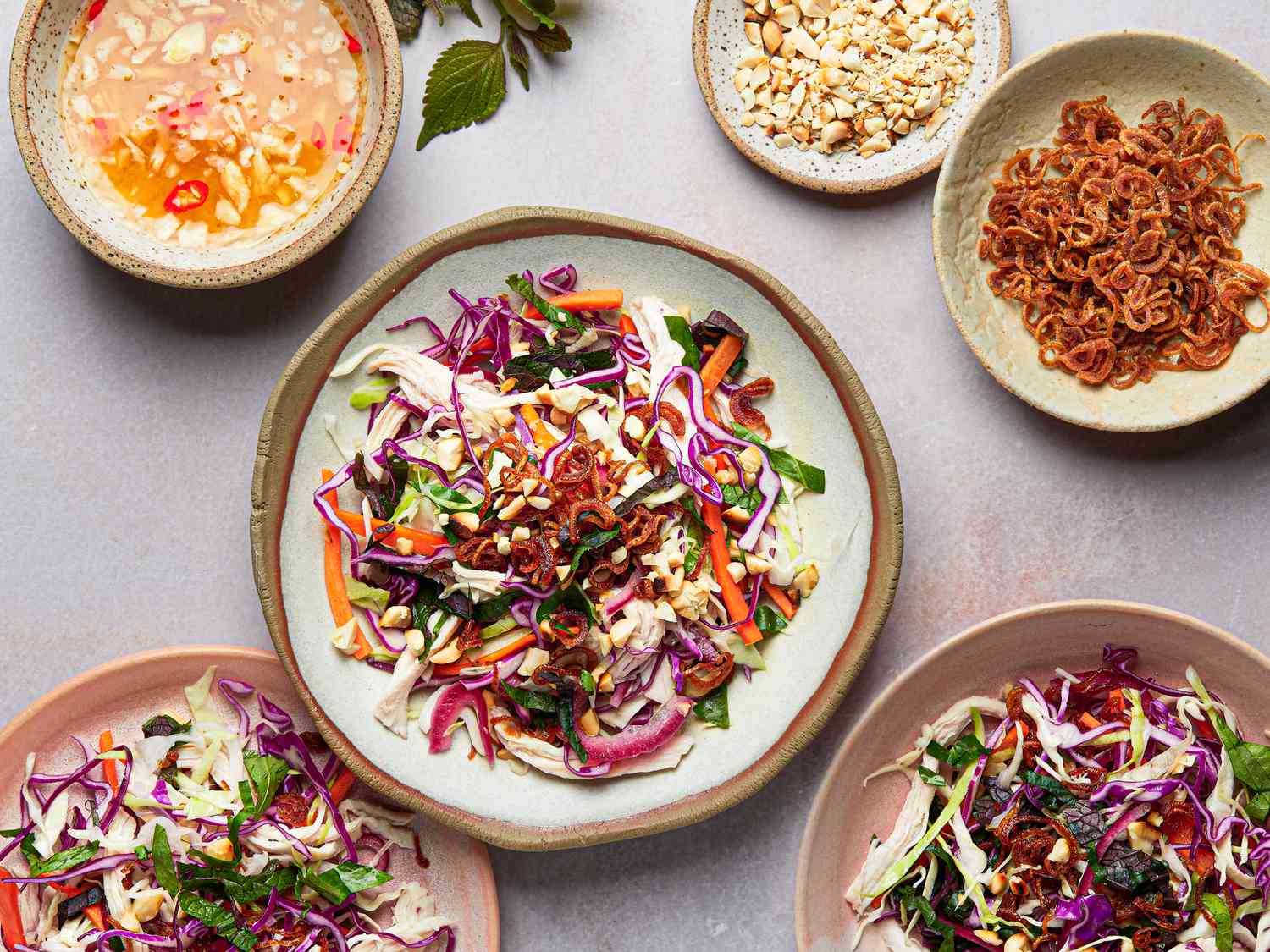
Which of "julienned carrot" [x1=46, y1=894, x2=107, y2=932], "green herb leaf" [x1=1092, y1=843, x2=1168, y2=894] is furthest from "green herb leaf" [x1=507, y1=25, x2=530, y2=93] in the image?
"green herb leaf" [x1=1092, y1=843, x2=1168, y2=894]

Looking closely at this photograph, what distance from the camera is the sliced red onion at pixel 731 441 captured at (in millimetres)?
2209

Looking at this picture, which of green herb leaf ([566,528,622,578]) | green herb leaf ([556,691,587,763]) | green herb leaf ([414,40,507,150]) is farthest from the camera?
green herb leaf ([414,40,507,150])

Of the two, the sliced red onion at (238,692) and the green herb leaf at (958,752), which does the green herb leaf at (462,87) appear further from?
the green herb leaf at (958,752)

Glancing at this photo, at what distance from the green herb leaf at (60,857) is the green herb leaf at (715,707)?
140 cm

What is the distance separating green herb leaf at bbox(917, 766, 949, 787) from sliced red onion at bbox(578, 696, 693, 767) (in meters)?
0.60

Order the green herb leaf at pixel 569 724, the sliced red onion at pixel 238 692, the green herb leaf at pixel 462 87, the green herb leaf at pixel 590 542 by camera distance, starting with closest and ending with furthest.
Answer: the green herb leaf at pixel 590 542 → the green herb leaf at pixel 569 724 → the sliced red onion at pixel 238 692 → the green herb leaf at pixel 462 87

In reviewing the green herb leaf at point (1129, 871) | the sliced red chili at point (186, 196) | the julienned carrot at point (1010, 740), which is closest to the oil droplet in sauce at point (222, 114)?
the sliced red chili at point (186, 196)

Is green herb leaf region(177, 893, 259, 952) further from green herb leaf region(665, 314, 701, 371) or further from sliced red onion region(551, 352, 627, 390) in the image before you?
green herb leaf region(665, 314, 701, 371)

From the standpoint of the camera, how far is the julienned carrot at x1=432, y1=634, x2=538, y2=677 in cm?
222

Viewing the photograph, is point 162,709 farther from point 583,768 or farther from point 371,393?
point 583,768

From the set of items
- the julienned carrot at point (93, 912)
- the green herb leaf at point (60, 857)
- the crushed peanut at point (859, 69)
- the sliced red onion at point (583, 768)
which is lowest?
the julienned carrot at point (93, 912)

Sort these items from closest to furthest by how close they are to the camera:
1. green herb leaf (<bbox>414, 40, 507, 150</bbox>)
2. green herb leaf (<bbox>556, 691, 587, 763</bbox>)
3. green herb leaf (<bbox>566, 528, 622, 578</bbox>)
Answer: green herb leaf (<bbox>566, 528, 622, 578</bbox>) → green herb leaf (<bbox>556, 691, 587, 763</bbox>) → green herb leaf (<bbox>414, 40, 507, 150</bbox>)

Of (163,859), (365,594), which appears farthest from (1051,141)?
(163,859)

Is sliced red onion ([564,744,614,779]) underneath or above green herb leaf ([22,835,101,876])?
underneath
